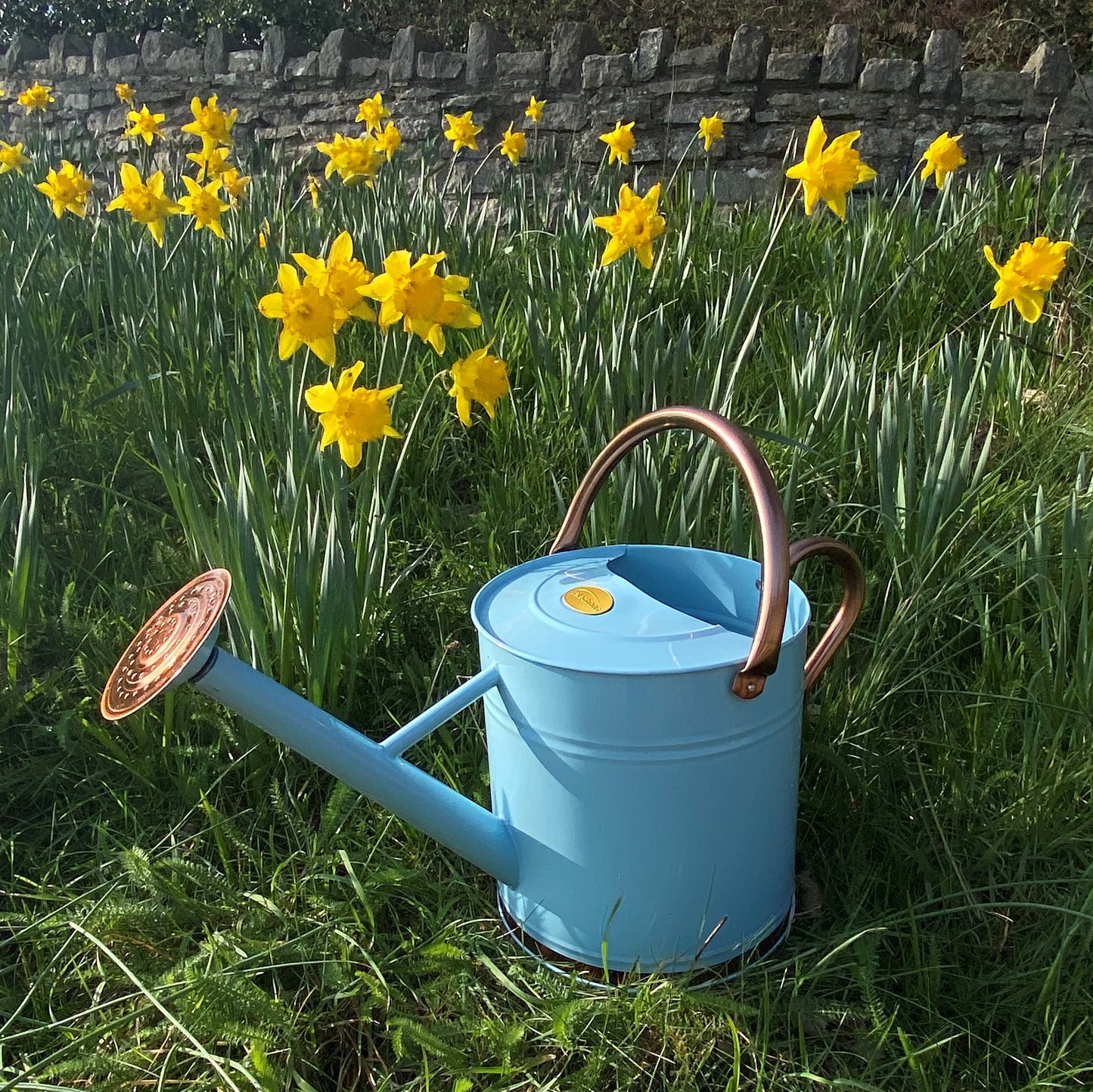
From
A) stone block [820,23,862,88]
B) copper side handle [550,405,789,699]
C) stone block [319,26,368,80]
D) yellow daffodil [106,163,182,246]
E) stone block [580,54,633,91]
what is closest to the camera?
copper side handle [550,405,789,699]

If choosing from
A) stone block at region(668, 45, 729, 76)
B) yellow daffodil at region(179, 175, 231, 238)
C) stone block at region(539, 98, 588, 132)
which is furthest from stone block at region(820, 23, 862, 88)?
yellow daffodil at region(179, 175, 231, 238)

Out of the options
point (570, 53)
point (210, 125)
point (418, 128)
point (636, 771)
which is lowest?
point (636, 771)

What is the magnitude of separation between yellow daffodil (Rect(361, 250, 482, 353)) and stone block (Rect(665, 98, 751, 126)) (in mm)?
3885

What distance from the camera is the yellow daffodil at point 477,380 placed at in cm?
146

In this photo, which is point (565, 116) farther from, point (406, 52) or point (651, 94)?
point (406, 52)

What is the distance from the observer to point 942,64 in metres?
4.41

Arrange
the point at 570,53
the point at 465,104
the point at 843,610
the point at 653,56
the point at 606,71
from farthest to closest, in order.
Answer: the point at 465,104 → the point at 570,53 → the point at 606,71 → the point at 653,56 → the point at 843,610

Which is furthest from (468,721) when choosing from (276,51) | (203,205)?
(276,51)

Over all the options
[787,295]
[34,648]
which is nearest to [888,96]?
[787,295]

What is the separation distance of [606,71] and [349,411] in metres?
4.49

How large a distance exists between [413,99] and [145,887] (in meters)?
5.55

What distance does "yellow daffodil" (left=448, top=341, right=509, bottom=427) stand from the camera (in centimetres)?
146

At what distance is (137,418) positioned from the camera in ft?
7.57

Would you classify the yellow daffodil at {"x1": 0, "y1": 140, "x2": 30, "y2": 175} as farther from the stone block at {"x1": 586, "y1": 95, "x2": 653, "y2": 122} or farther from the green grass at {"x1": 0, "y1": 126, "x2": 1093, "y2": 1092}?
the stone block at {"x1": 586, "y1": 95, "x2": 653, "y2": 122}
